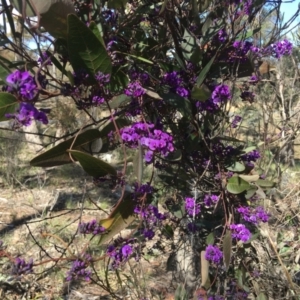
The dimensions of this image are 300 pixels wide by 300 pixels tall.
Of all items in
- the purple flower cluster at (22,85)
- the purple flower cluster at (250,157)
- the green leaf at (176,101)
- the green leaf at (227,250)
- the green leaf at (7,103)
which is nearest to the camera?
the purple flower cluster at (22,85)

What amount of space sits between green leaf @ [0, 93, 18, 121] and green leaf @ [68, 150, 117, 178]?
15 cm

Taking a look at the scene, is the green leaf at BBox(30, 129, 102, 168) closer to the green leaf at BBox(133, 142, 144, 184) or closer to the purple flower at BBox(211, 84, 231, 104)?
the green leaf at BBox(133, 142, 144, 184)

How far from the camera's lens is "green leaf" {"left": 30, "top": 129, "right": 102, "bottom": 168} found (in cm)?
103

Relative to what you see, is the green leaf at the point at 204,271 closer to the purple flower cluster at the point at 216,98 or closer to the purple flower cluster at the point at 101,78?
the purple flower cluster at the point at 216,98

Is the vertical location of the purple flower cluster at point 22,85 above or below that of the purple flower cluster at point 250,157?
above

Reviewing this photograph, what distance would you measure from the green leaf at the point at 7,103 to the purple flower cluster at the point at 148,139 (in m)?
0.25

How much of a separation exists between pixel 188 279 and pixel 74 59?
1047mm

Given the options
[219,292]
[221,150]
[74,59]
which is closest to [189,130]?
[221,150]

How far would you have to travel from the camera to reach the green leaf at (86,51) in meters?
0.91

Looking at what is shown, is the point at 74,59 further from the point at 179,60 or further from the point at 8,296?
the point at 8,296

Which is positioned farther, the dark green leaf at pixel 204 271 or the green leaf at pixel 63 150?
the dark green leaf at pixel 204 271

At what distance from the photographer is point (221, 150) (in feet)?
4.30

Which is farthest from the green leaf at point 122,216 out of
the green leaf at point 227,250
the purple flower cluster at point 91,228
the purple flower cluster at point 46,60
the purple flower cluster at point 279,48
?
the purple flower cluster at point 279,48

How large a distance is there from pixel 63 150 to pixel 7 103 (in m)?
0.19
